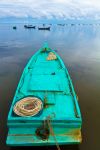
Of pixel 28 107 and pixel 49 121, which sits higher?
pixel 28 107

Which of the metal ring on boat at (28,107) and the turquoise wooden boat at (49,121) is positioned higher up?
the metal ring on boat at (28,107)

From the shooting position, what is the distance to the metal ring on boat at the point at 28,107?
9.67 m

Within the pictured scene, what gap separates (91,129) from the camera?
38.8 feet

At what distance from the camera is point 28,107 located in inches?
407

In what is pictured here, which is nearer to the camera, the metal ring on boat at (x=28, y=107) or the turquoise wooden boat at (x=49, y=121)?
the turquoise wooden boat at (x=49, y=121)

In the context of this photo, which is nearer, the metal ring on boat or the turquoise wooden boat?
the turquoise wooden boat

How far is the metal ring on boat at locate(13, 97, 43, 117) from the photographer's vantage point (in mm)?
9672

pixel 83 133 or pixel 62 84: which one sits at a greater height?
pixel 62 84

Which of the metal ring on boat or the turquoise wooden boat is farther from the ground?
the metal ring on boat

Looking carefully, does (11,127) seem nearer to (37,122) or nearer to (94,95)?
(37,122)

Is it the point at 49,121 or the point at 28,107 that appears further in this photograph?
the point at 28,107

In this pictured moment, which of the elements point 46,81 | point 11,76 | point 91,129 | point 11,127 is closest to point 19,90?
point 46,81

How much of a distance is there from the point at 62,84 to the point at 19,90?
326cm

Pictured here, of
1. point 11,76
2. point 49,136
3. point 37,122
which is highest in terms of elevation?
point 37,122
